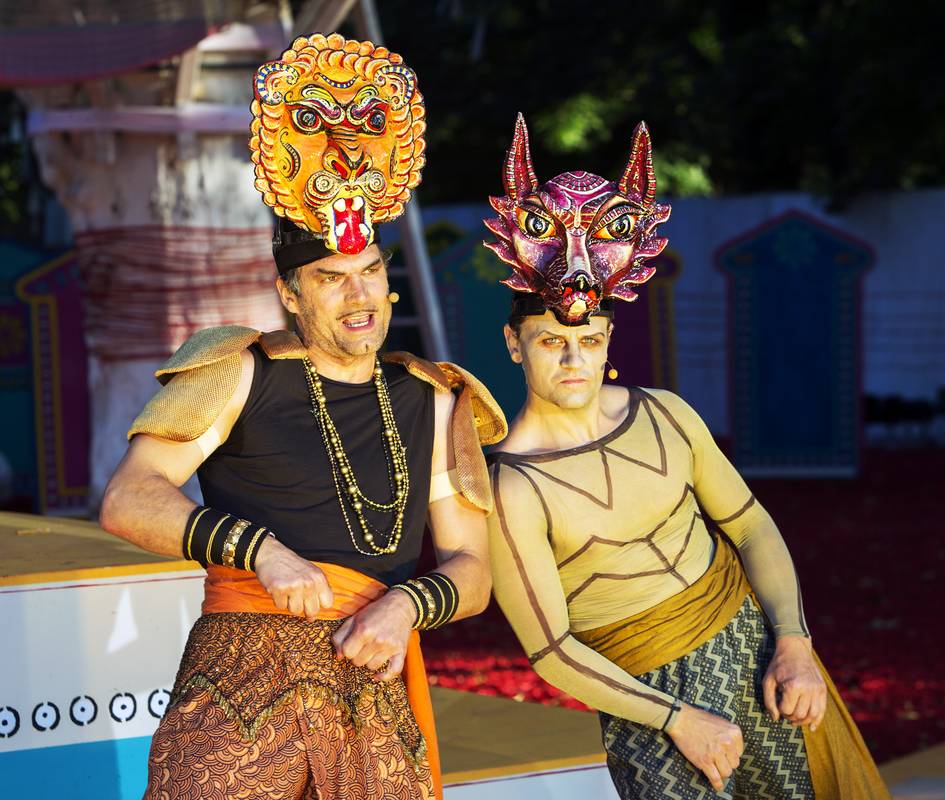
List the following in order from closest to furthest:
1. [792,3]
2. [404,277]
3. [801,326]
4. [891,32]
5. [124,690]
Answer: [124,690]
[404,277]
[801,326]
[891,32]
[792,3]

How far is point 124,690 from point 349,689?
4.02 ft

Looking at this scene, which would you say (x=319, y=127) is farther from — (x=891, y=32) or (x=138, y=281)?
(x=891, y=32)

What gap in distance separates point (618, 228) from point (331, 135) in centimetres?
71

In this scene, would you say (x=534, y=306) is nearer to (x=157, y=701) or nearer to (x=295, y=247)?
(x=295, y=247)

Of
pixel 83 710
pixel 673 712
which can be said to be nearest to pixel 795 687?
pixel 673 712

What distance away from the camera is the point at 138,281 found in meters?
6.31

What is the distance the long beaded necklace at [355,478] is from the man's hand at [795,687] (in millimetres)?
898

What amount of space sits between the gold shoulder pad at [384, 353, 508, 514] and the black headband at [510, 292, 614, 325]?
26cm

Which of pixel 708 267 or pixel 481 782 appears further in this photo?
pixel 708 267


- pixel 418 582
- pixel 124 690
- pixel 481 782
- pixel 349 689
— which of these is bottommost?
pixel 481 782

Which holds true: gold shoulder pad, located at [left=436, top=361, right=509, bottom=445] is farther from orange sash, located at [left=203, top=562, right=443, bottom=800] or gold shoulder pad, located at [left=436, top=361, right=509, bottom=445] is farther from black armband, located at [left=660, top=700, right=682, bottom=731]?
black armband, located at [left=660, top=700, right=682, bottom=731]

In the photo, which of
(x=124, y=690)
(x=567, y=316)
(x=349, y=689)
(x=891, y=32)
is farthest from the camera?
(x=891, y=32)

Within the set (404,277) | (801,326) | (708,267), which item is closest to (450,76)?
(708,267)

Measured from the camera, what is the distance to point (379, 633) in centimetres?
269
